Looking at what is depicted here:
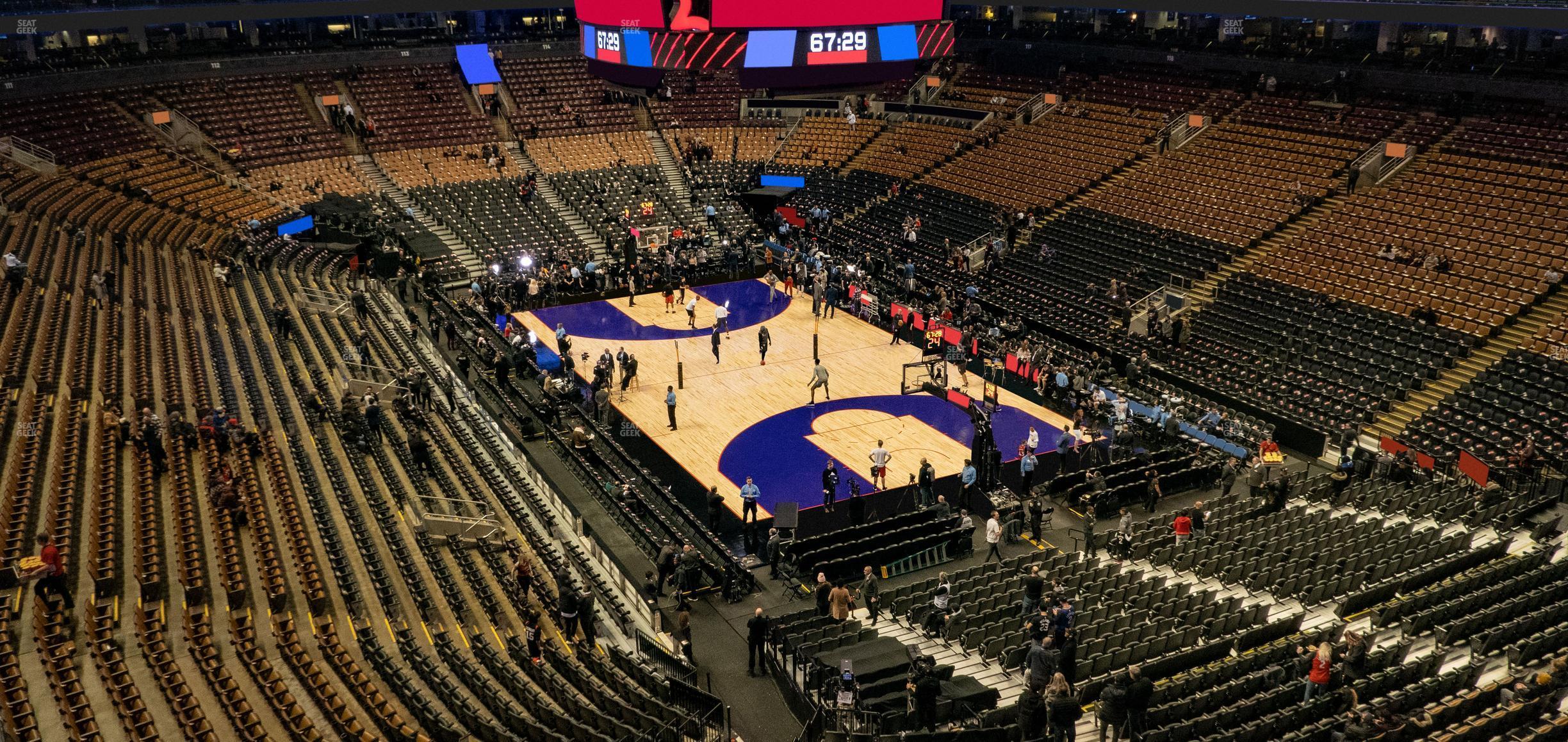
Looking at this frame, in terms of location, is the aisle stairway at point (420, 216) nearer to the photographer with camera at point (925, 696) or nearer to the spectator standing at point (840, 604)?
the spectator standing at point (840, 604)

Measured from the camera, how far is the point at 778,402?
3120 centimetres

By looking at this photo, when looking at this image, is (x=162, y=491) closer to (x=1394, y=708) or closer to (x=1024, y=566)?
(x=1024, y=566)

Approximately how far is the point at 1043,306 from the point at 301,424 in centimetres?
2142

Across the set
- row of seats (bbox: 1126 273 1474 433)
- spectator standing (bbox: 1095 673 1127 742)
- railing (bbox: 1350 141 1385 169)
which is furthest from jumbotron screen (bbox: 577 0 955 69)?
railing (bbox: 1350 141 1385 169)

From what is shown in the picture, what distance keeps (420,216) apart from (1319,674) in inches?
1515

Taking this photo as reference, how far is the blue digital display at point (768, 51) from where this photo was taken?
20531 millimetres

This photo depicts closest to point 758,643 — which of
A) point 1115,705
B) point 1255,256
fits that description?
point 1115,705

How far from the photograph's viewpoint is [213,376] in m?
26.3

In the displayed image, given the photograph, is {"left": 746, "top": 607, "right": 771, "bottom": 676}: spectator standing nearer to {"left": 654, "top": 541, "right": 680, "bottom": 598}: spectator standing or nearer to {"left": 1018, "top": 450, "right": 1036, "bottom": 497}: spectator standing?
{"left": 654, "top": 541, "right": 680, "bottom": 598}: spectator standing

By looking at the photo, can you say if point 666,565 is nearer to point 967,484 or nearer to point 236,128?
point 967,484

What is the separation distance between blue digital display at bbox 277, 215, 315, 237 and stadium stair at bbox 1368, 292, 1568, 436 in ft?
114

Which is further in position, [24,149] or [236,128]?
[236,128]

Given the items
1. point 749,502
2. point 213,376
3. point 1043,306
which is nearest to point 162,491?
point 213,376

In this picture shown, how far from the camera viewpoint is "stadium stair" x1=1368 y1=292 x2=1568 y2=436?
89.5 ft
